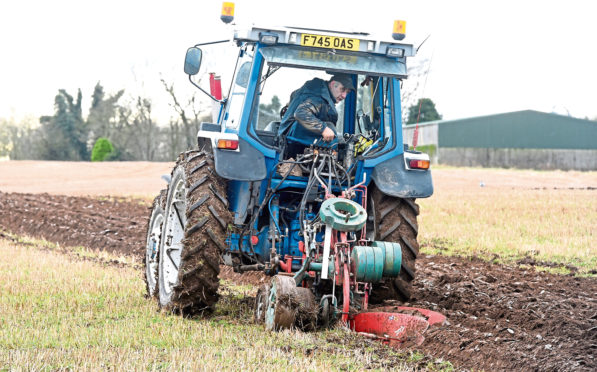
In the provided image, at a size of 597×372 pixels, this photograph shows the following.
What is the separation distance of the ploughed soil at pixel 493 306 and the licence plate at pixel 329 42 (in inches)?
95.5

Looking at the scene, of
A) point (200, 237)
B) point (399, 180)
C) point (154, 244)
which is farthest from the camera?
point (154, 244)

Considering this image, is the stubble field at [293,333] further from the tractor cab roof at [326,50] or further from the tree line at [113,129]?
the tree line at [113,129]

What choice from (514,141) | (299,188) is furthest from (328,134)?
(514,141)

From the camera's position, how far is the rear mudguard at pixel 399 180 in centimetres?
710

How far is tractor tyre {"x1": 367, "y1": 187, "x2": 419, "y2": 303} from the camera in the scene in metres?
7.16

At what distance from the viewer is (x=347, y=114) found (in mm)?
8383

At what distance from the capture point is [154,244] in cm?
824

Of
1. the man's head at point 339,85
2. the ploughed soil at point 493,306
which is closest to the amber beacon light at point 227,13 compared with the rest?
the man's head at point 339,85

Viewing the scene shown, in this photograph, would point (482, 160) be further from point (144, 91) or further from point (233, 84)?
point (233, 84)

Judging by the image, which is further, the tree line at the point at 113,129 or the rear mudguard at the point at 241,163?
the tree line at the point at 113,129

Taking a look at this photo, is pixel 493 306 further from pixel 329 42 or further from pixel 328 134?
pixel 329 42

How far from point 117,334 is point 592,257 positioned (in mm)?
8163

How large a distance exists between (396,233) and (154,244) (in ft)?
8.46

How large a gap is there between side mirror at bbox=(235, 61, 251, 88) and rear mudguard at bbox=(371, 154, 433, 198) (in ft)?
4.85
